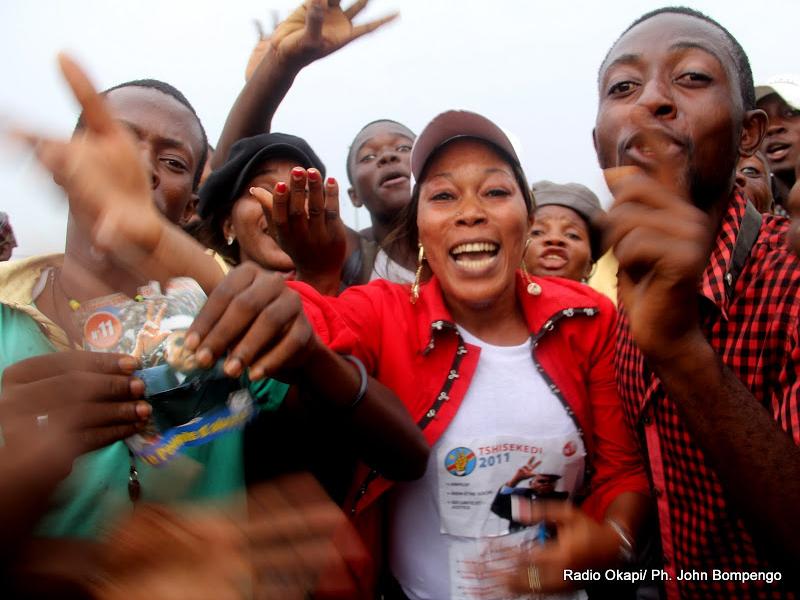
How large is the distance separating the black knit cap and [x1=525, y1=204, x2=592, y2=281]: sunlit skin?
139cm

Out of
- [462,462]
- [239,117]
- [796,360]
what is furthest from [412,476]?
[239,117]

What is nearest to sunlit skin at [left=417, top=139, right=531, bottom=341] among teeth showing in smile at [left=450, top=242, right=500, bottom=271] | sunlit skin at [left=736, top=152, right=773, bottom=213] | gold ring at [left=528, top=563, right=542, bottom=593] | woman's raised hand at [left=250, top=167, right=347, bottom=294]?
teeth showing in smile at [left=450, top=242, right=500, bottom=271]

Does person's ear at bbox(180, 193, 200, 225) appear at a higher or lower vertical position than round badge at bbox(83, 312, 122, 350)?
higher

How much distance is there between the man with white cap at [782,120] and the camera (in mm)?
3547

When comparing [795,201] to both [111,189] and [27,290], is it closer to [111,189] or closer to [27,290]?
[111,189]

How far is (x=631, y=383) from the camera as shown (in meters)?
1.62

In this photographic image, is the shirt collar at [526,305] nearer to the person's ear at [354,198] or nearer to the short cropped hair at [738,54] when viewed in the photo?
the short cropped hair at [738,54]

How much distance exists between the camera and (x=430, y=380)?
169 centimetres

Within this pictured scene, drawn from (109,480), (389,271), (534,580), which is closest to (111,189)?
(109,480)

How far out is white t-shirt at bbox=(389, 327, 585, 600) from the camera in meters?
1.58

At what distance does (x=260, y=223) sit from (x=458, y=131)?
3.05 ft

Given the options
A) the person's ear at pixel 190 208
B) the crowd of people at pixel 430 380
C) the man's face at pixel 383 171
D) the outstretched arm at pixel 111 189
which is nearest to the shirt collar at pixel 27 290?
the crowd of people at pixel 430 380

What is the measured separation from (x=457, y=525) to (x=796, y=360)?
90 centimetres

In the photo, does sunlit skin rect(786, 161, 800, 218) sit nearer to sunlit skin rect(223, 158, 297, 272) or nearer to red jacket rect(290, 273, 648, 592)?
red jacket rect(290, 273, 648, 592)
